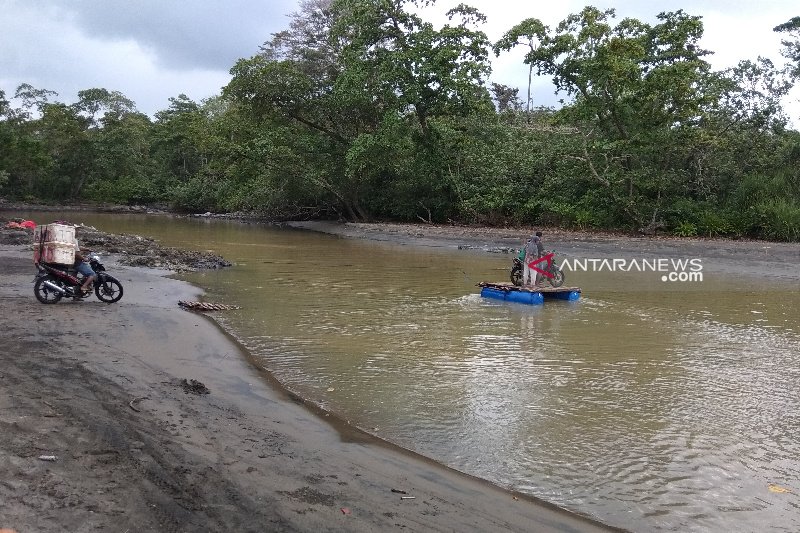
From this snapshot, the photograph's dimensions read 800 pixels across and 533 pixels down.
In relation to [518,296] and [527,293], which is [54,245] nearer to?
[518,296]

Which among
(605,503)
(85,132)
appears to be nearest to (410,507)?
(605,503)

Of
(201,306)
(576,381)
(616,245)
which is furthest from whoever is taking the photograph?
(616,245)

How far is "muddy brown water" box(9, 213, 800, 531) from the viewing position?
491 centimetres

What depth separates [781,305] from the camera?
13.4 metres

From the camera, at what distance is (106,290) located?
10688mm

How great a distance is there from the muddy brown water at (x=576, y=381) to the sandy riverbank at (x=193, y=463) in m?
0.52

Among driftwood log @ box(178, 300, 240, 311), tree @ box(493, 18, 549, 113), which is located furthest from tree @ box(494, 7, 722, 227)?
driftwood log @ box(178, 300, 240, 311)

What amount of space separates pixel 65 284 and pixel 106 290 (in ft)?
2.00

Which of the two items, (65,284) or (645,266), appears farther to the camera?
(645,266)

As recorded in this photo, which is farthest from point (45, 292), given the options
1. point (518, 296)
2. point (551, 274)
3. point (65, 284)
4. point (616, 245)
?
point (616, 245)

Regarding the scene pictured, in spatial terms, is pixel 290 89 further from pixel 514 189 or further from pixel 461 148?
pixel 514 189

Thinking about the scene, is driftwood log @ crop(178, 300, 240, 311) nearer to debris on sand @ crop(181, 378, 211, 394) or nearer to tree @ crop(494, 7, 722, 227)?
debris on sand @ crop(181, 378, 211, 394)

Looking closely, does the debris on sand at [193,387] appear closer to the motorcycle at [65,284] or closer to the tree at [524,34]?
the motorcycle at [65,284]

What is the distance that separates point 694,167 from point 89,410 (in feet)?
84.5
